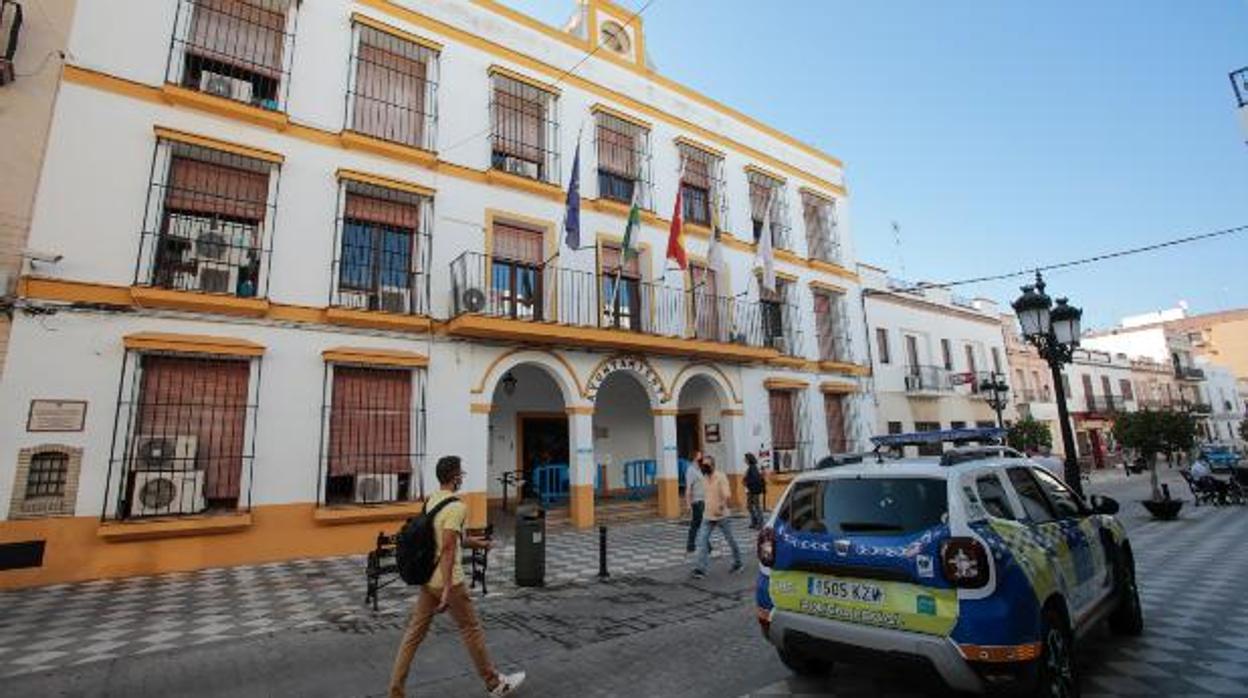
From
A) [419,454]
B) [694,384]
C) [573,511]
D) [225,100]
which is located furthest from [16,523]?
[694,384]

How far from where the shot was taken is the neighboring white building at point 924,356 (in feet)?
75.3

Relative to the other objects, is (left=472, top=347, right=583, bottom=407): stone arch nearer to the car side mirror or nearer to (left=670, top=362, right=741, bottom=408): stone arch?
(left=670, top=362, right=741, bottom=408): stone arch

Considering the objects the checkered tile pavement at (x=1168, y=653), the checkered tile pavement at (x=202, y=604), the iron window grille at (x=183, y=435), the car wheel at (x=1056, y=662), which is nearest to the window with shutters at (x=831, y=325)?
the checkered tile pavement at (x=202, y=604)

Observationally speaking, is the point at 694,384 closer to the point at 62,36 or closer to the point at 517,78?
the point at 517,78

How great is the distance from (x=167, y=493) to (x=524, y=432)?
8.20 m

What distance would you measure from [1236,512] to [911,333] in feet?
37.6

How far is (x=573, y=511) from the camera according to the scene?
43.5ft

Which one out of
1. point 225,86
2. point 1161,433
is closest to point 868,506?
point 225,86

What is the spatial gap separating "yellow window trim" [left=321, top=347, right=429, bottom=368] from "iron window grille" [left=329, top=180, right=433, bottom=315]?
875 millimetres

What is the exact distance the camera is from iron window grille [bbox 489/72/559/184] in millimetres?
14031

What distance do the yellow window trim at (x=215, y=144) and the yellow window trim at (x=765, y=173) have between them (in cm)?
1313

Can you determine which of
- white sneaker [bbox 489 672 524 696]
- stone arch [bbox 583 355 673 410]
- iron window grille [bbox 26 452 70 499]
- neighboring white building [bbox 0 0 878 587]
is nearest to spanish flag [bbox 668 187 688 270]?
neighboring white building [bbox 0 0 878 587]

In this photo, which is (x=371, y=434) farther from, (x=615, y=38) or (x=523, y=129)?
(x=615, y=38)

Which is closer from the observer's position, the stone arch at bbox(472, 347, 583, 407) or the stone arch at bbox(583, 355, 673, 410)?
the stone arch at bbox(472, 347, 583, 407)
